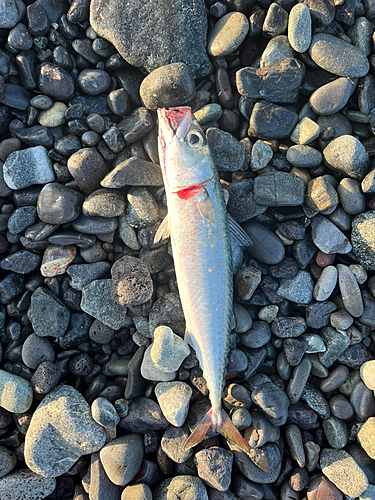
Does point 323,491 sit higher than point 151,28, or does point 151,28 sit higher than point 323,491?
point 151,28

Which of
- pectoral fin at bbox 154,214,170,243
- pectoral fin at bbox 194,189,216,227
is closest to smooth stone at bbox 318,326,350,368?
pectoral fin at bbox 194,189,216,227

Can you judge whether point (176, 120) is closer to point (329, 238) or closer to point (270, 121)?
point (270, 121)

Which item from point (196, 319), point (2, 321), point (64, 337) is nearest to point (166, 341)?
point (196, 319)

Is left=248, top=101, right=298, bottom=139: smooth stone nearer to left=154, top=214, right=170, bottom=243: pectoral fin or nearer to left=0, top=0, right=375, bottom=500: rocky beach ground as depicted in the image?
left=0, top=0, right=375, bottom=500: rocky beach ground

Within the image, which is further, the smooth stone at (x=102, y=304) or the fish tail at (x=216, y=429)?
the smooth stone at (x=102, y=304)

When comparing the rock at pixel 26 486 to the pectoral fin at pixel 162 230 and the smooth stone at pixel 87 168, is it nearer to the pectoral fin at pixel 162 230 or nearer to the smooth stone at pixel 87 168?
the pectoral fin at pixel 162 230

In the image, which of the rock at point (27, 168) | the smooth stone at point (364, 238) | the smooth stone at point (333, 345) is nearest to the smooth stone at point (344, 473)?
the smooth stone at point (333, 345)

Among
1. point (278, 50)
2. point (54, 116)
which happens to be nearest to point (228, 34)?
point (278, 50)
